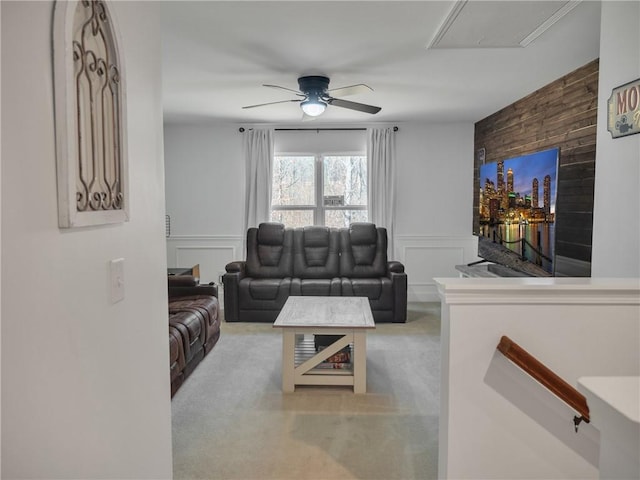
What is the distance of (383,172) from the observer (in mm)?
6141

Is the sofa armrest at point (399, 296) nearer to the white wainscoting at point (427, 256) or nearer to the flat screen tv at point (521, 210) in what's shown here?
the flat screen tv at point (521, 210)

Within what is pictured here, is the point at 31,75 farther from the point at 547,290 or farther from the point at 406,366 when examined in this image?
the point at 406,366

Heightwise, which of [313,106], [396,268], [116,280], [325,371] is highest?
[313,106]

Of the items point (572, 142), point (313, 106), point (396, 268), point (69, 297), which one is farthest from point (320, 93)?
point (69, 297)

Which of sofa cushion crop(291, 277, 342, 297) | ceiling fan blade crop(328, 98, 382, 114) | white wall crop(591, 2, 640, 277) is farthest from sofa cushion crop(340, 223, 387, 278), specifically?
white wall crop(591, 2, 640, 277)

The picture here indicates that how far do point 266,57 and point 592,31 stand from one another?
212 centimetres

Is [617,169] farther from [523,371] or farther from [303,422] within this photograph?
[303,422]

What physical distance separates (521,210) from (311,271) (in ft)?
8.44

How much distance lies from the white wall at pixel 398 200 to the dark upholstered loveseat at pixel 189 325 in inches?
80.0

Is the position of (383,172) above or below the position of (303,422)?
above

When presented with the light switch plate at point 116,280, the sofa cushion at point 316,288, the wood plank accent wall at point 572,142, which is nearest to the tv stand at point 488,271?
the wood plank accent wall at point 572,142

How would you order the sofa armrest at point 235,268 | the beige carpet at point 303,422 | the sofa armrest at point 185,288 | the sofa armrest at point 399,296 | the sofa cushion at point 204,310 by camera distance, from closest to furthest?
1. the beige carpet at point 303,422
2. the sofa cushion at point 204,310
3. the sofa armrest at point 185,288
4. the sofa armrest at point 399,296
5. the sofa armrest at point 235,268

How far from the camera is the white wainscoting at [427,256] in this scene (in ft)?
20.6

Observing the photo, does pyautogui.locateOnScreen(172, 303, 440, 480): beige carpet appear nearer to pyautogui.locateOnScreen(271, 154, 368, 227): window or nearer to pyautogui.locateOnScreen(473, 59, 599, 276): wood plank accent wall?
pyautogui.locateOnScreen(473, 59, 599, 276): wood plank accent wall
